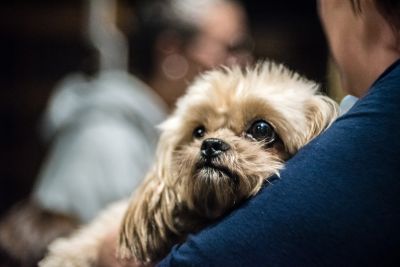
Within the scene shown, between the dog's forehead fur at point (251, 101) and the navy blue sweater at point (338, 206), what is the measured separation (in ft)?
0.87

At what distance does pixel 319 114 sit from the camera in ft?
4.27

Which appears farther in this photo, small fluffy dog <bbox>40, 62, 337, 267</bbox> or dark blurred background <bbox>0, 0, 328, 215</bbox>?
dark blurred background <bbox>0, 0, 328, 215</bbox>

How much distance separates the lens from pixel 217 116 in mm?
1365

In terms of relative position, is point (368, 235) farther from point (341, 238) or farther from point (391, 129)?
point (391, 129)

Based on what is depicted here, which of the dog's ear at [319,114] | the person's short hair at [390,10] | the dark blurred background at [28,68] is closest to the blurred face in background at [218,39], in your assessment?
the dog's ear at [319,114]

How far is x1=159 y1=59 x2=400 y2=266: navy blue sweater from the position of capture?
37.9 inches

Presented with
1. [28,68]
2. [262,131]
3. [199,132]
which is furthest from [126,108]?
[28,68]

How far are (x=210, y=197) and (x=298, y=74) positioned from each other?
1.18ft

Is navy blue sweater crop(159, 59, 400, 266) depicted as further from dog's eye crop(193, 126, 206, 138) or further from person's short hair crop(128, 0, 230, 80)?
person's short hair crop(128, 0, 230, 80)

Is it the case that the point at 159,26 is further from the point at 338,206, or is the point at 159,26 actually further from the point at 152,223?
the point at 338,206

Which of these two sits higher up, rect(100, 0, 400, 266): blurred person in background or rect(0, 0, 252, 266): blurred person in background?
rect(100, 0, 400, 266): blurred person in background

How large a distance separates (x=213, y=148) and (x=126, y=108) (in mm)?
1262

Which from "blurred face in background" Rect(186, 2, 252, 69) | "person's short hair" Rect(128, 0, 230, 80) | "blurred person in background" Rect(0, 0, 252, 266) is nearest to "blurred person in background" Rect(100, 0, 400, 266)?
"blurred person in background" Rect(0, 0, 252, 266)

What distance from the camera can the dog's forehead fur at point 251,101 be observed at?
131cm
